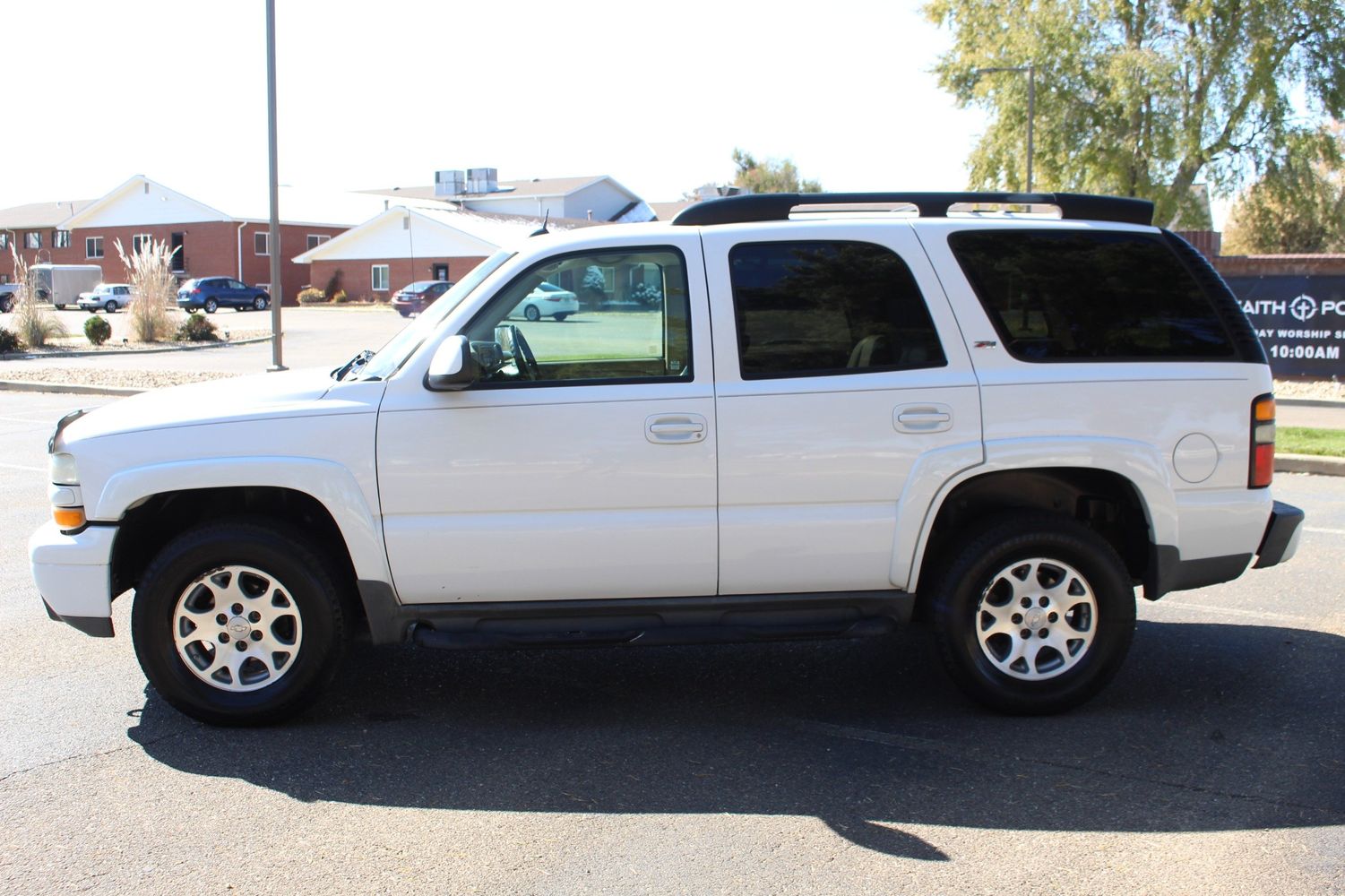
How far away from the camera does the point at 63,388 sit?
66.4 ft

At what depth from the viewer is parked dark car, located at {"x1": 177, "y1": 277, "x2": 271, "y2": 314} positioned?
52156mm

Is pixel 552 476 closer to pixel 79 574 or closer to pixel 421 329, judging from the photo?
pixel 421 329

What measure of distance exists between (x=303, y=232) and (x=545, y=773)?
220 ft

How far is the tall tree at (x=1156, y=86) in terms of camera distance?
105 ft

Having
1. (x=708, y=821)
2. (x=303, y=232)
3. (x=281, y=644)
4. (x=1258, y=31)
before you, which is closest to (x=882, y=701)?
(x=708, y=821)

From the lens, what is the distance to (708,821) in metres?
4.05

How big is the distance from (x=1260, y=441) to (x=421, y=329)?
Result: 11.4 ft

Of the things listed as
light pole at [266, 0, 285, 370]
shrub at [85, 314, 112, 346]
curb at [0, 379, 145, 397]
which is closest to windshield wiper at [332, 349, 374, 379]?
light pole at [266, 0, 285, 370]

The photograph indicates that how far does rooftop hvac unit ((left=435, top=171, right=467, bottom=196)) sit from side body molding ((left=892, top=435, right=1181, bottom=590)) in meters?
75.9

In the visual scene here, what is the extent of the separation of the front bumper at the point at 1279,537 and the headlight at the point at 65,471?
4820 mm

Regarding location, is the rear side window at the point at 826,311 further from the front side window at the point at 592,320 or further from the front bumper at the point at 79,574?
the front bumper at the point at 79,574

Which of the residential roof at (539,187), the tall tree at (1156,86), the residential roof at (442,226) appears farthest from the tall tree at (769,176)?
the tall tree at (1156,86)

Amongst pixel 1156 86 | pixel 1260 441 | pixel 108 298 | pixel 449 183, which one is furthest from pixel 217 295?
pixel 1260 441

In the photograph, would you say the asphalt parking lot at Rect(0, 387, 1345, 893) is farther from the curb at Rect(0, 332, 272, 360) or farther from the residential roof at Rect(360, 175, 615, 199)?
the residential roof at Rect(360, 175, 615, 199)
